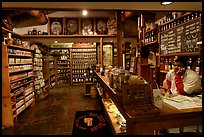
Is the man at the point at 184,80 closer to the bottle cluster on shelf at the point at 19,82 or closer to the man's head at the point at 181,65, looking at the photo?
the man's head at the point at 181,65

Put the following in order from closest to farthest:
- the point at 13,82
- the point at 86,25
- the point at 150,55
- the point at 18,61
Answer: the point at 13,82 < the point at 18,61 < the point at 150,55 < the point at 86,25

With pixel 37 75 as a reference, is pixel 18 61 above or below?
above

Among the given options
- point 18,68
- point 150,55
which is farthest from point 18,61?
point 150,55

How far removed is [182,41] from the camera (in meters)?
3.02

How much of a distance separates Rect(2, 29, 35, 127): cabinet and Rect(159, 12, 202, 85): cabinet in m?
3.52

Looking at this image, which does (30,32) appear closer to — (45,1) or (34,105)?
(34,105)

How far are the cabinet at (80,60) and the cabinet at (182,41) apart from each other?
6.25 m

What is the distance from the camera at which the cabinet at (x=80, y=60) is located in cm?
964

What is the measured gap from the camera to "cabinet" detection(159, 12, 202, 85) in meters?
2.60

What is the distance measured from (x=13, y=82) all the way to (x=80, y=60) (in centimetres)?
586

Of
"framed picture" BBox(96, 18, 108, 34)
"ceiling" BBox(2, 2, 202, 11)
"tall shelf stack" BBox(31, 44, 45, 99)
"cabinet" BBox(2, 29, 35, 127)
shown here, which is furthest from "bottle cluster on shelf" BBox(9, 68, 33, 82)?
"framed picture" BBox(96, 18, 108, 34)

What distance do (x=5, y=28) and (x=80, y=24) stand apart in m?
2.68

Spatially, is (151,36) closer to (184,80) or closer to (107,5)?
(184,80)

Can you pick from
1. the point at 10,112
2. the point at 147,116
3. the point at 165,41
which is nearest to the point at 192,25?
the point at 165,41
